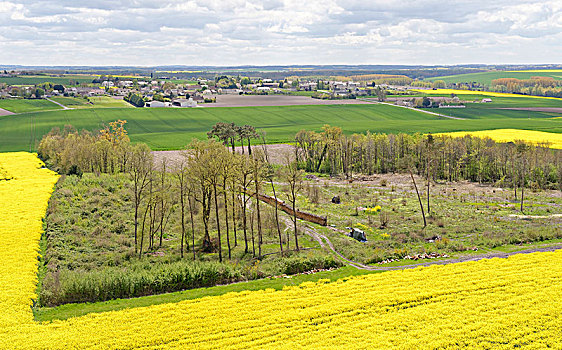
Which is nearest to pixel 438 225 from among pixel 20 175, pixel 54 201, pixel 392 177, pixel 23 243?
pixel 392 177

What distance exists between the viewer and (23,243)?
150ft

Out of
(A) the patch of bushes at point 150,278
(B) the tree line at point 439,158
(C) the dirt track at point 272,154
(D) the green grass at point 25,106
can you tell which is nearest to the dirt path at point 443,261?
(A) the patch of bushes at point 150,278

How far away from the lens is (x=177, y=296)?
116ft

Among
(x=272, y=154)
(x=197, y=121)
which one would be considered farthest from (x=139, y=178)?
(x=197, y=121)

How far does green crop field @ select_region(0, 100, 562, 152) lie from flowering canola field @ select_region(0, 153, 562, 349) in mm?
91369

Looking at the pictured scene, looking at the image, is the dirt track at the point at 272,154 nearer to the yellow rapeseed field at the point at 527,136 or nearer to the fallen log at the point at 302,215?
the fallen log at the point at 302,215

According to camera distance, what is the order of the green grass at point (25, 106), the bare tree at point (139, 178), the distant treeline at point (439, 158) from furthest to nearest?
1. the green grass at point (25, 106)
2. the distant treeline at point (439, 158)
3. the bare tree at point (139, 178)

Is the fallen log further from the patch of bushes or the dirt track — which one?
the dirt track

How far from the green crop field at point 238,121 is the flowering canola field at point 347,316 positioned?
91.4m

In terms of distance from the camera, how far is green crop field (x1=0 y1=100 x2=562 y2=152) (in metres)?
135

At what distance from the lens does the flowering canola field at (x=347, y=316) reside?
27094 millimetres

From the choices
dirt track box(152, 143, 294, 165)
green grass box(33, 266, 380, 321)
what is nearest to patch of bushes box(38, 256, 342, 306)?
green grass box(33, 266, 380, 321)

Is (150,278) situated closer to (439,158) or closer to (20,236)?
(20,236)

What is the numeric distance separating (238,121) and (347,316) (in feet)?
458
